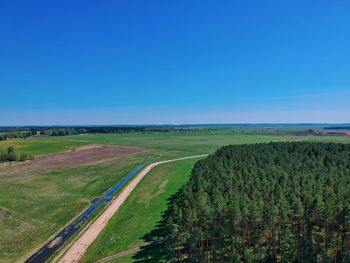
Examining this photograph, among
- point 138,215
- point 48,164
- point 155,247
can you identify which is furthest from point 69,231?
point 48,164

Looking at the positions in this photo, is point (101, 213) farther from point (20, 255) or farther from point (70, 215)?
point (20, 255)

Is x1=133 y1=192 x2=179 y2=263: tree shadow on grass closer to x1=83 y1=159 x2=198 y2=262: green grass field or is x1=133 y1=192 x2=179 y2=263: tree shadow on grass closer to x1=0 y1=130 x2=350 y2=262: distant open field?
x1=83 y1=159 x2=198 y2=262: green grass field

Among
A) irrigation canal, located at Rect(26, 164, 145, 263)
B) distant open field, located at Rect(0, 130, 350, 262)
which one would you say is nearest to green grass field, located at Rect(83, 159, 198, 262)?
distant open field, located at Rect(0, 130, 350, 262)

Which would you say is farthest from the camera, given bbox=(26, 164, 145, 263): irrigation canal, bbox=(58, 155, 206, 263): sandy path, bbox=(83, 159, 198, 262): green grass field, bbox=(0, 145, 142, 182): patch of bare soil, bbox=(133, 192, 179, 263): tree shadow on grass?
bbox=(0, 145, 142, 182): patch of bare soil

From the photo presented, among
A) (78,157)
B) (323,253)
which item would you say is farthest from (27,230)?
(78,157)

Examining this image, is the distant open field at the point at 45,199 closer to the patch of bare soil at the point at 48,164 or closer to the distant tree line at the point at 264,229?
the patch of bare soil at the point at 48,164

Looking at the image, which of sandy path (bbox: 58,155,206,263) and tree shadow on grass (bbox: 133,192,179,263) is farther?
sandy path (bbox: 58,155,206,263)

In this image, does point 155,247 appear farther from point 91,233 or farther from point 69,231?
point 69,231
